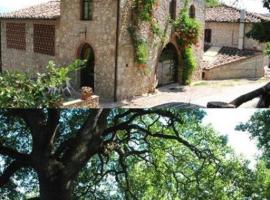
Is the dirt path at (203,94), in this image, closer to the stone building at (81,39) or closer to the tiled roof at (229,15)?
the stone building at (81,39)

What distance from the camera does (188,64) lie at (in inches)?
162

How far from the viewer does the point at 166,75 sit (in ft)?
13.0

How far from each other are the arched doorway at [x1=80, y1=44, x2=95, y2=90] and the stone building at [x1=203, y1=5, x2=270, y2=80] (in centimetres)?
85

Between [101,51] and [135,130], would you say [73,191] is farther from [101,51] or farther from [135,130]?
[101,51]

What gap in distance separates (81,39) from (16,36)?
493mm

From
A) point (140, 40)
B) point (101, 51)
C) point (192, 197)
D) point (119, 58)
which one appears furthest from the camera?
point (140, 40)

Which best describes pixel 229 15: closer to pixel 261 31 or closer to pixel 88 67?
pixel 261 31

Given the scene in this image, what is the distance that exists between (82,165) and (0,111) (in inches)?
14.2

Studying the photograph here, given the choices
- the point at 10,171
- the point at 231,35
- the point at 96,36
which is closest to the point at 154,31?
the point at 231,35

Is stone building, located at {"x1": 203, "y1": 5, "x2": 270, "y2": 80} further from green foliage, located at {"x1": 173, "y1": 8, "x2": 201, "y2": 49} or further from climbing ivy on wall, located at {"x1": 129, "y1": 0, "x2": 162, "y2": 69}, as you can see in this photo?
climbing ivy on wall, located at {"x1": 129, "y1": 0, "x2": 162, "y2": 69}

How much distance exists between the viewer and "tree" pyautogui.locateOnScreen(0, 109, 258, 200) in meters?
1.81

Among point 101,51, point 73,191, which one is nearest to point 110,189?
point 73,191

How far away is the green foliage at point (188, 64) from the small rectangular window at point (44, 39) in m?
1.17

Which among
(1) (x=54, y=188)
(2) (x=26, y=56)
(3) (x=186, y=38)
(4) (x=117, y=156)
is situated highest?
(3) (x=186, y=38)
